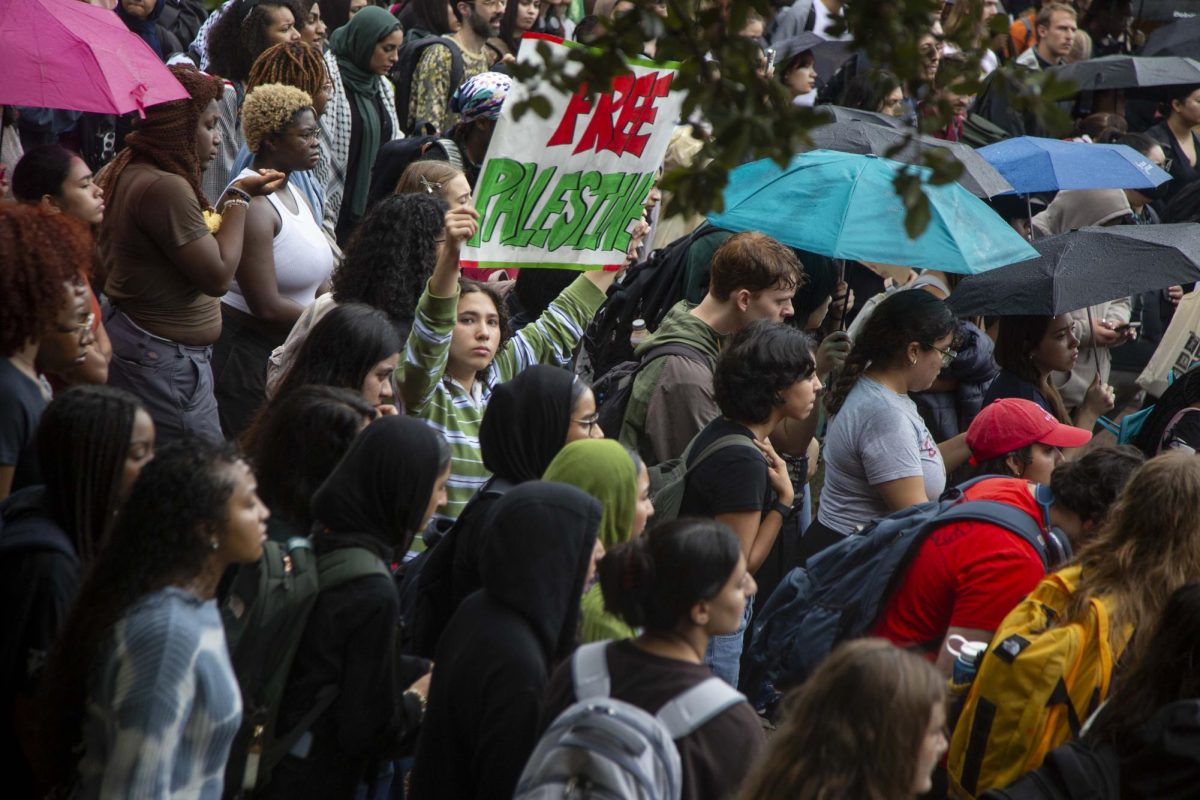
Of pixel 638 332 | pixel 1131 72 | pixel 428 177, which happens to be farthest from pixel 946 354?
pixel 1131 72

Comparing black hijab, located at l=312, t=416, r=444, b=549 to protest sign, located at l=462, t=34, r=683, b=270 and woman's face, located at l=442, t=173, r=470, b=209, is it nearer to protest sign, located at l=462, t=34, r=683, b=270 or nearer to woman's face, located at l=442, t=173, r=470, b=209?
protest sign, located at l=462, t=34, r=683, b=270

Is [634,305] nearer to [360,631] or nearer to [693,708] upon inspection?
[360,631]

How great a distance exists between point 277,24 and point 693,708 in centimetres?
616

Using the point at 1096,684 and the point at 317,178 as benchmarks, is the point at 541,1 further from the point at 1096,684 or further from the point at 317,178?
the point at 1096,684

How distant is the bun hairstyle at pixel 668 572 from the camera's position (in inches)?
129

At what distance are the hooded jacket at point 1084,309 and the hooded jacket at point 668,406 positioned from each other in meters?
2.54

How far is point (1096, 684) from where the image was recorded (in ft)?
12.6

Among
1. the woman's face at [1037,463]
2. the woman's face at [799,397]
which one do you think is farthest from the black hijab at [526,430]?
the woman's face at [1037,463]

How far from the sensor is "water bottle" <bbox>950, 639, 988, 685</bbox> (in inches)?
161

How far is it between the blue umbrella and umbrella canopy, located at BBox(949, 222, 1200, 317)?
0.19 metres

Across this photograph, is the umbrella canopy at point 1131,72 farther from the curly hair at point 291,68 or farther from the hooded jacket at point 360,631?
the hooded jacket at point 360,631

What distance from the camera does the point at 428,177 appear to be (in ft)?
20.8

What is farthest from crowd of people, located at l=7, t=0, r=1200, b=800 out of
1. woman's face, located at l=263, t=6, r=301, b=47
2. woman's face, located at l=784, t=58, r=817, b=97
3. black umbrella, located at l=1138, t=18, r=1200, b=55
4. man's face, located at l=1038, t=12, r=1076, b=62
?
black umbrella, located at l=1138, t=18, r=1200, b=55

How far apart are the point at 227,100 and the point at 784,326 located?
431 cm
